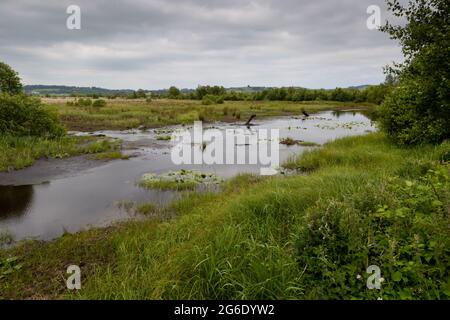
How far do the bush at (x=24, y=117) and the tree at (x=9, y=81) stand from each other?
187cm

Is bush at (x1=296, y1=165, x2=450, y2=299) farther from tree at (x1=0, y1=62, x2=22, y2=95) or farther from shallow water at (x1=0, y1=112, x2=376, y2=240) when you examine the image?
tree at (x1=0, y1=62, x2=22, y2=95)

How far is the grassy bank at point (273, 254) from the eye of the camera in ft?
12.1

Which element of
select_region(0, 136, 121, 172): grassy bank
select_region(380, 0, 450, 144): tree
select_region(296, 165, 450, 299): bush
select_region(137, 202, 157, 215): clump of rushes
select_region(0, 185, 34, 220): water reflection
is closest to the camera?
select_region(296, 165, 450, 299): bush

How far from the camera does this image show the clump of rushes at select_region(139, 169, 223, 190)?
12.0 m

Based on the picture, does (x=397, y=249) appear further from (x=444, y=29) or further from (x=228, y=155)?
(x=228, y=155)

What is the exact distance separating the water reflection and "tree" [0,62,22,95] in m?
11.3

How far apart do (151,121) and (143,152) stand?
1692 centimetres

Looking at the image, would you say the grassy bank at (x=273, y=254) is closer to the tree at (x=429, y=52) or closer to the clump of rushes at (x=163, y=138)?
the tree at (x=429, y=52)

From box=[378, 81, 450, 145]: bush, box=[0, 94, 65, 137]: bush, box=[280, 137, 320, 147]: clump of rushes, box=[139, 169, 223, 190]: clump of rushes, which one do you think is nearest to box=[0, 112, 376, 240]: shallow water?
box=[139, 169, 223, 190]: clump of rushes

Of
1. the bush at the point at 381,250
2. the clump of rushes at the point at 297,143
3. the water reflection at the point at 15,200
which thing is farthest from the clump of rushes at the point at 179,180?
the clump of rushes at the point at 297,143

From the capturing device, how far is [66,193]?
37.7 feet

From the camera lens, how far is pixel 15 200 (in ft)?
34.8
